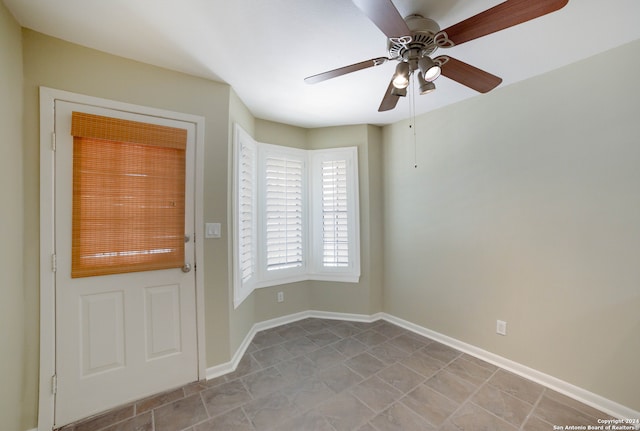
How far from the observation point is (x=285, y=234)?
3.14 m

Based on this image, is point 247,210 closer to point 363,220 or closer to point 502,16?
point 363,220

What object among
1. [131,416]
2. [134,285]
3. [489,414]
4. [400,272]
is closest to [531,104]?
[400,272]

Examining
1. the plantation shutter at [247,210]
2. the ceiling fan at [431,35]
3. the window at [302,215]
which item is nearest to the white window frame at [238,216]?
the plantation shutter at [247,210]

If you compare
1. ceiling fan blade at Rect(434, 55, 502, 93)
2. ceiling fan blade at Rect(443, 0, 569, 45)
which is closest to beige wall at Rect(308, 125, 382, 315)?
ceiling fan blade at Rect(434, 55, 502, 93)

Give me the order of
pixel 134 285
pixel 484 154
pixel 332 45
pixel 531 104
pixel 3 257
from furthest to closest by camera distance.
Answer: pixel 484 154
pixel 531 104
pixel 134 285
pixel 332 45
pixel 3 257

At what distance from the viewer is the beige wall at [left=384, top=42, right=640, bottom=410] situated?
172 centimetres

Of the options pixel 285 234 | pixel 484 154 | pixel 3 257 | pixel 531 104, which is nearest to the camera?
pixel 3 257

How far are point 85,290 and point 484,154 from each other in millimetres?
3360

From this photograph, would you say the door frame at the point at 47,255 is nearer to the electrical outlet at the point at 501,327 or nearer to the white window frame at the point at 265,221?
the white window frame at the point at 265,221

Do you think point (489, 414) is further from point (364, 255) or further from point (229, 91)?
point (229, 91)

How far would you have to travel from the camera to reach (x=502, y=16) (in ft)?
3.58

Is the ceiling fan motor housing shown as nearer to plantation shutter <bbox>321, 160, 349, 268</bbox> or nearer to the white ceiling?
the white ceiling

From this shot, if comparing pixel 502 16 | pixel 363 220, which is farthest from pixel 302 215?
pixel 502 16

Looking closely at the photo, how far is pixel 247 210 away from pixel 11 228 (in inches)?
62.5
